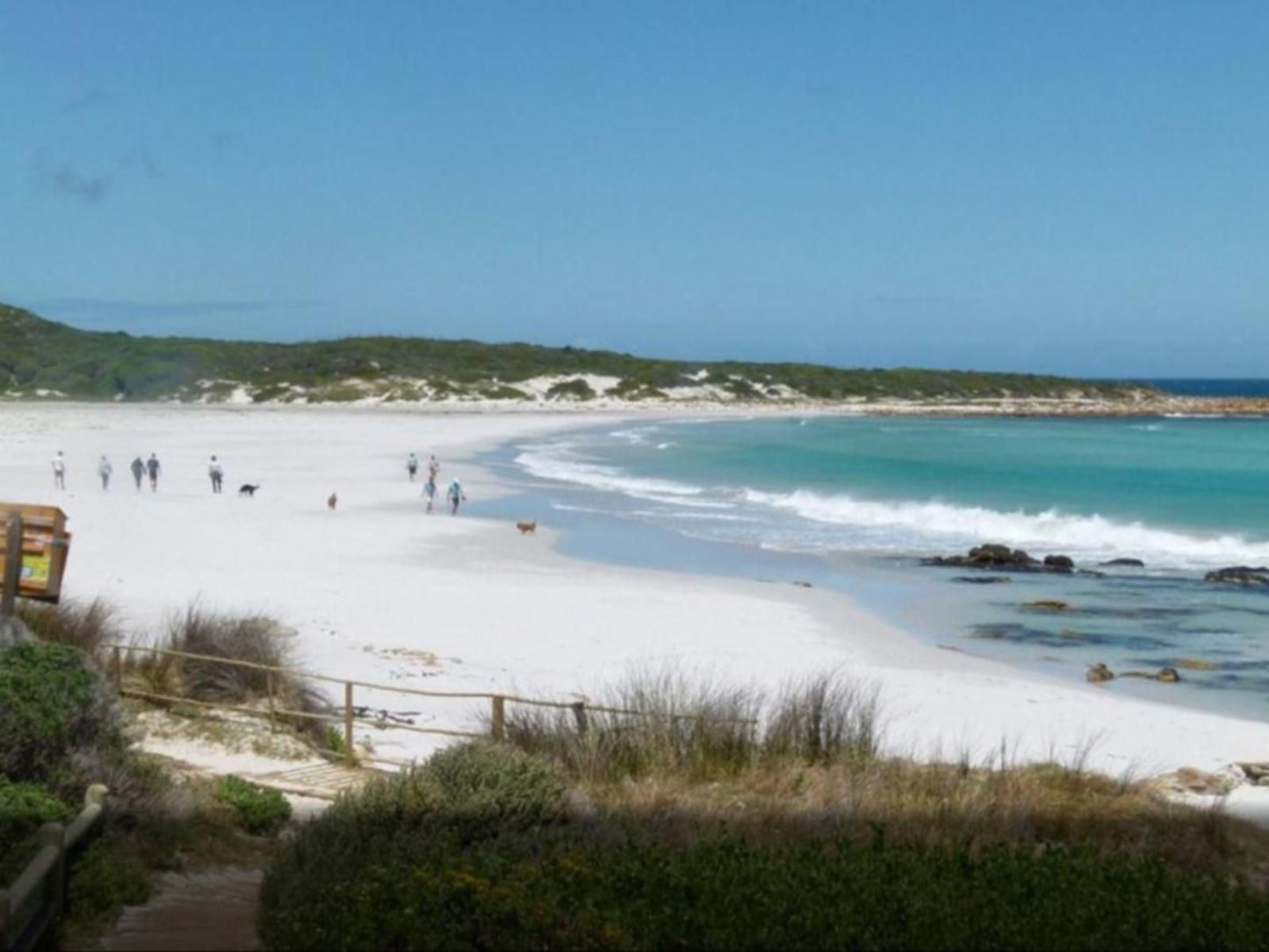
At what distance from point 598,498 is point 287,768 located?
86.6 feet

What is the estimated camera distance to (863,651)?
17.1m

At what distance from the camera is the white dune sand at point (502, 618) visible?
13148 millimetres

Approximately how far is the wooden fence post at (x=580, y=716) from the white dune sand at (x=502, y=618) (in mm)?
2084

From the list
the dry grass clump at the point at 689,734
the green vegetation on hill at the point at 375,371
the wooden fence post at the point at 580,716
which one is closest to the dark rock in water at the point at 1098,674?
the dry grass clump at the point at 689,734

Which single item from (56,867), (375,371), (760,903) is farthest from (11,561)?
(375,371)

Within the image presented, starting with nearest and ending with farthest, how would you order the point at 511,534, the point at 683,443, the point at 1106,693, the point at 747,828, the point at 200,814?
the point at 747,828
the point at 200,814
the point at 1106,693
the point at 511,534
the point at 683,443

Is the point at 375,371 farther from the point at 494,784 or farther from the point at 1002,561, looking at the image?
the point at 494,784

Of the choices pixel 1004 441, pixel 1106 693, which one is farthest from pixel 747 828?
pixel 1004 441

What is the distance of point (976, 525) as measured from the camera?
33.7 meters

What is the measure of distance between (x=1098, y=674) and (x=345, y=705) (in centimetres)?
886

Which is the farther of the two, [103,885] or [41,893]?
[103,885]

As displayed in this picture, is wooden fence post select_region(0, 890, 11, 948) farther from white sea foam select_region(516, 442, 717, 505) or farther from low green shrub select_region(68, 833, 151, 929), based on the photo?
white sea foam select_region(516, 442, 717, 505)

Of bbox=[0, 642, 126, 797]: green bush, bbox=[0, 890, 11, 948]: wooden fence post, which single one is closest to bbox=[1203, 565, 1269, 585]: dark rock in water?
bbox=[0, 642, 126, 797]: green bush

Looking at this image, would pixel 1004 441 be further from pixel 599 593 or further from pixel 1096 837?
pixel 1096 837
